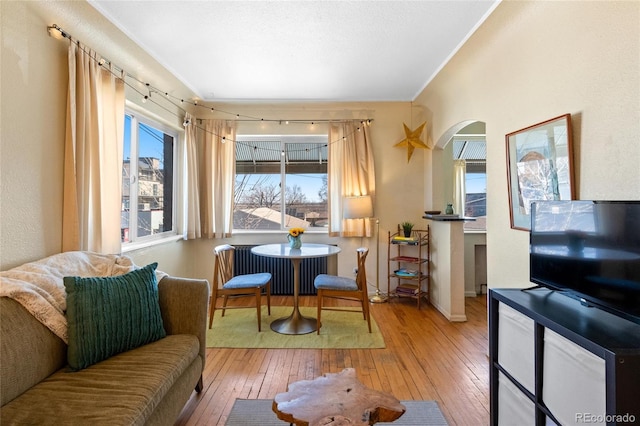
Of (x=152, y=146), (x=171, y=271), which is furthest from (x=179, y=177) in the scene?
(x=171, y=271)

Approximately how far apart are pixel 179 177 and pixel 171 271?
1238mm

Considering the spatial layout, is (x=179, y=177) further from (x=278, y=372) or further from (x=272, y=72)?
(x=278, y=372)

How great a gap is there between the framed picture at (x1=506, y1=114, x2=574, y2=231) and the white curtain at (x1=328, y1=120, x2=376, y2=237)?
6.63 ft

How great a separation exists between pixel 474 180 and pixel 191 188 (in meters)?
4.24

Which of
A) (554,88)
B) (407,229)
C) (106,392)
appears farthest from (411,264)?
(106,392)

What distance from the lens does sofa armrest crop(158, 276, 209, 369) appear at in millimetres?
1919

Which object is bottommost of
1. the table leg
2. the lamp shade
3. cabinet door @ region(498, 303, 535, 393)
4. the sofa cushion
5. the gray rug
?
the gray rug

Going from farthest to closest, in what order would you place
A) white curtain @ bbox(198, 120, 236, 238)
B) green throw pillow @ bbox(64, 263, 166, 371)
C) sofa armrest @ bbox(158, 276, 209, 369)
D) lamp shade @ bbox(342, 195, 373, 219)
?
white curtain @ bbox(198, 120, 236, 238) < lamp shade @ bbox(342, 195, 373, 219) < sofa armrest @ bbox(158, 276, 209, 369) < green throw pillow @ bbox(64, 263, 166, 371)

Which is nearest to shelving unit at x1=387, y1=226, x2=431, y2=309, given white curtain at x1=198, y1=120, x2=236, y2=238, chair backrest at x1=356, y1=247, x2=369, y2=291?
chair backrest at x1=356, y1=247, x2=369, y2=291

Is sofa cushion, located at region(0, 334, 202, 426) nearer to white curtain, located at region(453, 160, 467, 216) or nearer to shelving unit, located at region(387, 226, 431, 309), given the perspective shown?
shelving unit, located at region(387, 226, 431, 309)

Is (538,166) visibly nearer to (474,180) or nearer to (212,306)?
(474,180)

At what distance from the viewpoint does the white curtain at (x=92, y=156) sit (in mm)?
2043

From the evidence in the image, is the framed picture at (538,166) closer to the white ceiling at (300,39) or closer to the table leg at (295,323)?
the white ceiling at (300,39)

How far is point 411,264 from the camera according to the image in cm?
415
